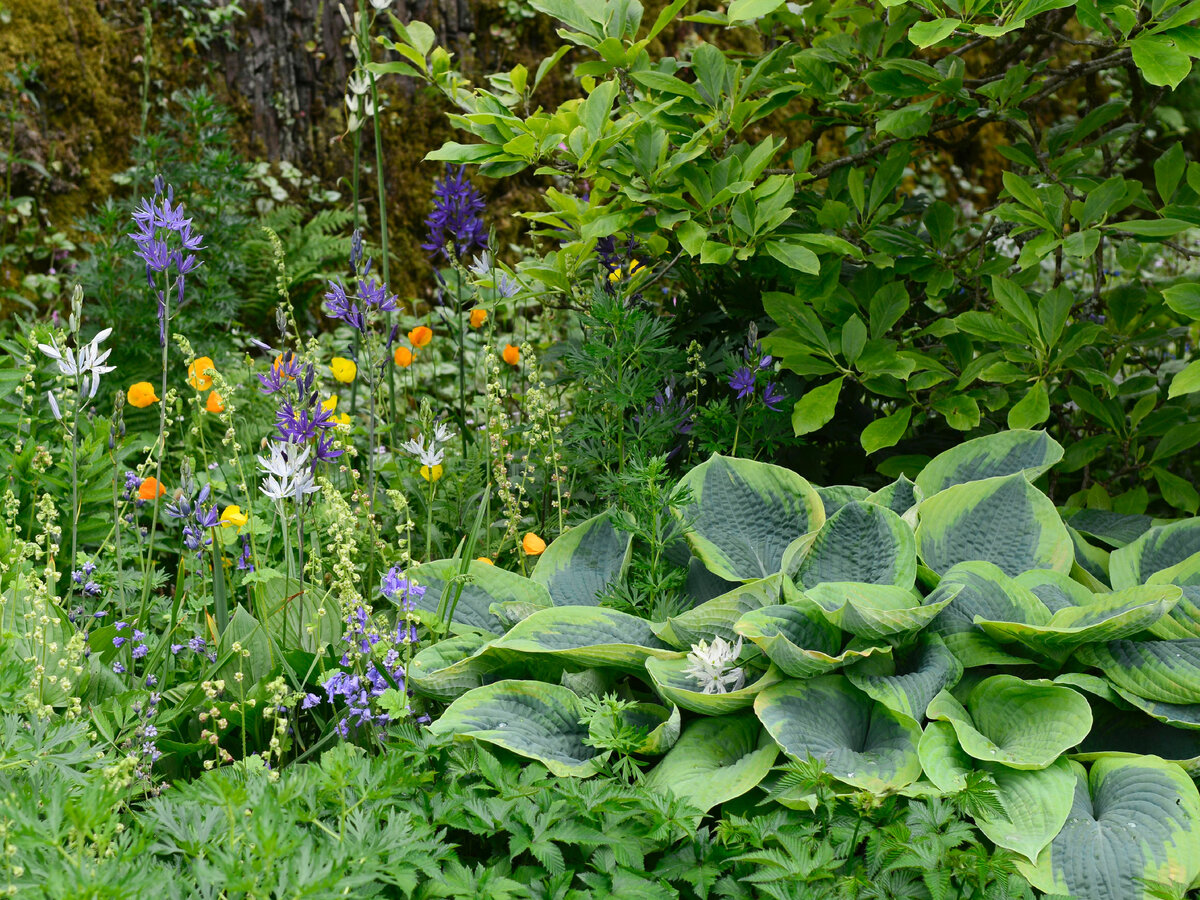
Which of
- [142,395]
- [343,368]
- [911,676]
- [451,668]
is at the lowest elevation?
[911,676]

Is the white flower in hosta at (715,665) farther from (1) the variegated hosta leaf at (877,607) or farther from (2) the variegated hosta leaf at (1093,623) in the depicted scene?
(2) the variegated hosta leaf at (1093,623)

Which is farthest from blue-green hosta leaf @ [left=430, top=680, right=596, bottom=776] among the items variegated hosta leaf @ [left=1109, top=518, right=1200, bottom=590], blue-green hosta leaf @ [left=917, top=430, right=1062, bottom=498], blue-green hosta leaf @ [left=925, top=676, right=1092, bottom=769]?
variegated hosta leaf @ [left=1109, top=518, right=1200, bottom=590]

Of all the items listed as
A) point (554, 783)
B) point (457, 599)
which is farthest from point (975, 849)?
point (457, 599)

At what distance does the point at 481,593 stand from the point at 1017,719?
1028mm

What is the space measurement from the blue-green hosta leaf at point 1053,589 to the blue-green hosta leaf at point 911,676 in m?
0.22

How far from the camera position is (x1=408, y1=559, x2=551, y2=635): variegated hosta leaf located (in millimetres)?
1994

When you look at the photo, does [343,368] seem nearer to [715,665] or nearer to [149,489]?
[149,489]

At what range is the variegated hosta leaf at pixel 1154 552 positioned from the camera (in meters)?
2.00

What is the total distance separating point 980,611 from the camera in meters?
1.78

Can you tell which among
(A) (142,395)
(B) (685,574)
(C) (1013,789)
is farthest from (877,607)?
(A) (142,395)

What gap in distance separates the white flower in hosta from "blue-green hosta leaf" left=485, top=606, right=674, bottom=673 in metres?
0.09

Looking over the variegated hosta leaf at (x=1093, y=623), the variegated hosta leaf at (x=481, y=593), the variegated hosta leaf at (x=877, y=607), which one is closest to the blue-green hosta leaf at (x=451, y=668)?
the variegated hosta leaf at (x=481, y=593)

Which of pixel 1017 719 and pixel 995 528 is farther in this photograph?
pixel 995 528

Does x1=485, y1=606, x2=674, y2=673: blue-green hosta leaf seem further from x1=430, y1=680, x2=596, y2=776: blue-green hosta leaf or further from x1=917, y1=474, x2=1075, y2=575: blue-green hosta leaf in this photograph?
x1=917, y1=474, x2=1075, y2=575: blue-green hosta leaf
